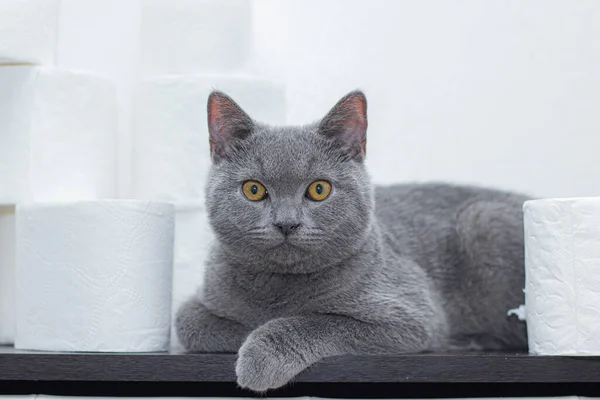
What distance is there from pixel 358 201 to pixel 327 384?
29cm

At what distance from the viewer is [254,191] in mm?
1281

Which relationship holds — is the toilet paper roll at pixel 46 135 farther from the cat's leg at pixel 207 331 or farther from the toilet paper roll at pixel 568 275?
the toilet paper roll at pixel 568 275

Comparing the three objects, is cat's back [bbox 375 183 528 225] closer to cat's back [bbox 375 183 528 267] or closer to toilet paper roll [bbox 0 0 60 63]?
cat's back [bbox 375 183 528 267]

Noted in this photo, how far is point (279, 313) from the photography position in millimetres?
1311

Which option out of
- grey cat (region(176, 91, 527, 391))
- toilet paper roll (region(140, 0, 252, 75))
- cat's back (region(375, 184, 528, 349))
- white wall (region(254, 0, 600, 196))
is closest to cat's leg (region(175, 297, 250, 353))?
grey cat (region(176, 91, 527, 391))

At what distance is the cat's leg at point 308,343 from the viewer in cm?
113

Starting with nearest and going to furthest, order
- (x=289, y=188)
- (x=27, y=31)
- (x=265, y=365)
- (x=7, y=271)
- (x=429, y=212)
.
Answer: (x=265, y=365) < (x=289, y=188) < (x=27, y=31) < (x=7, y=271) < (x=429, y=212)

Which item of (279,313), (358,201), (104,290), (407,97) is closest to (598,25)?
(407,97)

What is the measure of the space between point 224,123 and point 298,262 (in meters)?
0.25

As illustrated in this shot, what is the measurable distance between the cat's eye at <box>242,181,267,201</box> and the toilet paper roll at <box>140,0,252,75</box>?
1.17 ft

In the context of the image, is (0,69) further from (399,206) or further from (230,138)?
(399,206)

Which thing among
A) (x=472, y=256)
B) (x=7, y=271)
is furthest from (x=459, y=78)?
(x=7, y=271)

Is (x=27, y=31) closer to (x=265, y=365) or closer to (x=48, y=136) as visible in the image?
(x=48, y=136)

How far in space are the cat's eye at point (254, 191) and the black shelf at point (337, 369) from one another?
248 millimetres
